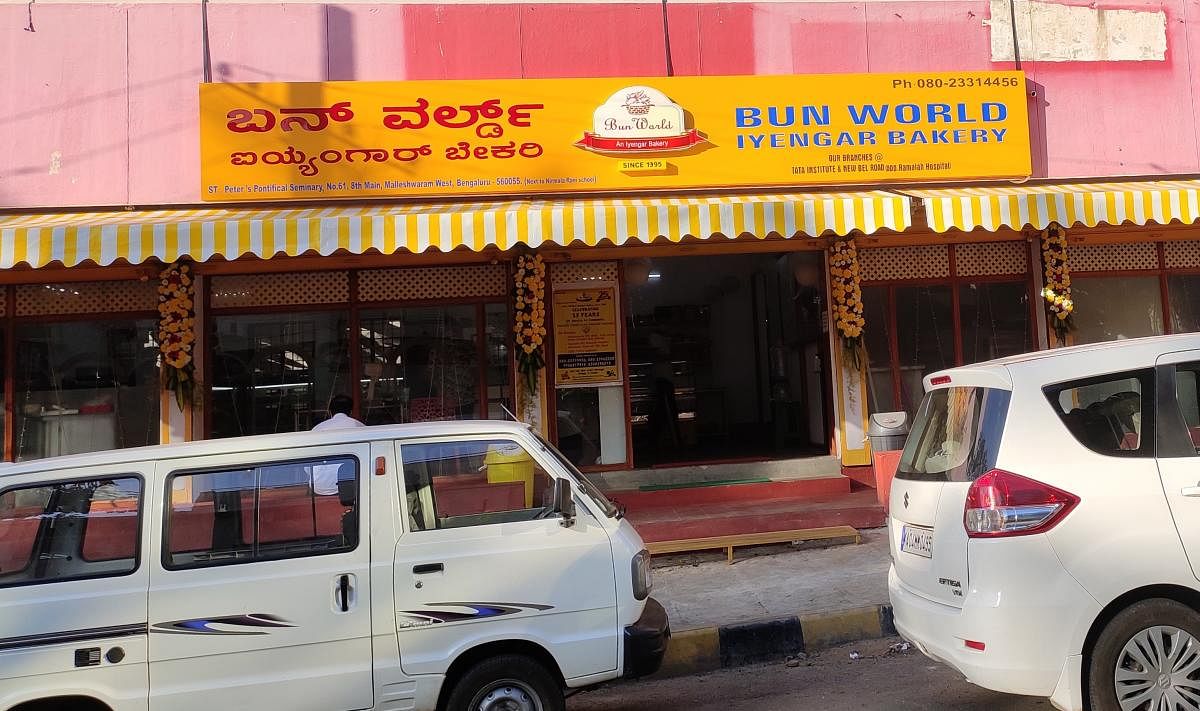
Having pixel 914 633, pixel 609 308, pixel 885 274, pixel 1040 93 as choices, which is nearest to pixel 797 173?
pixel 885 274

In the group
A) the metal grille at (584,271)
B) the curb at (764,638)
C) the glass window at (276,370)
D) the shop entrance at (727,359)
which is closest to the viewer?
the curb at (764,638)

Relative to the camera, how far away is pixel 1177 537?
334 centimetres

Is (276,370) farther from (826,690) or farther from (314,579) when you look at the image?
(826,690)

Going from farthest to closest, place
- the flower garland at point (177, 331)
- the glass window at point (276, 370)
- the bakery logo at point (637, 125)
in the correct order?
the glass window at point (276, 370)
the bakery logo at point (637, 125)
the flower garland at point (177, 331)

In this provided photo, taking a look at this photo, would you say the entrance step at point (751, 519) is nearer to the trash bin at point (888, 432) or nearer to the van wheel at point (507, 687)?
the trash bin at point (888, 432)

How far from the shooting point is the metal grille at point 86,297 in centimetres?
863

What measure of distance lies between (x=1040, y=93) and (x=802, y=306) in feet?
12.5

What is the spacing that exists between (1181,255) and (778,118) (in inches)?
223

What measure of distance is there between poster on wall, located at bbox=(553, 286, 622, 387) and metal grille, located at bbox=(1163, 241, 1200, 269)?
23.4 feet

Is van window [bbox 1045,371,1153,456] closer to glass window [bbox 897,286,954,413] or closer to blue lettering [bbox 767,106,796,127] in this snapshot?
blue lettering [bbox 767,106,796,127]

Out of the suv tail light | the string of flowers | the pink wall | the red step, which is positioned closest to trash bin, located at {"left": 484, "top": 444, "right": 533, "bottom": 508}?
the suv tail light

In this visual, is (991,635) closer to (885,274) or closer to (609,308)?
(609,308)

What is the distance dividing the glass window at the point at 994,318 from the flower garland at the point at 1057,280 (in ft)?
2.03

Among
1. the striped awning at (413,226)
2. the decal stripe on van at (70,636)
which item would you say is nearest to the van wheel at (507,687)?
the decal stripe on van at (70,636)
